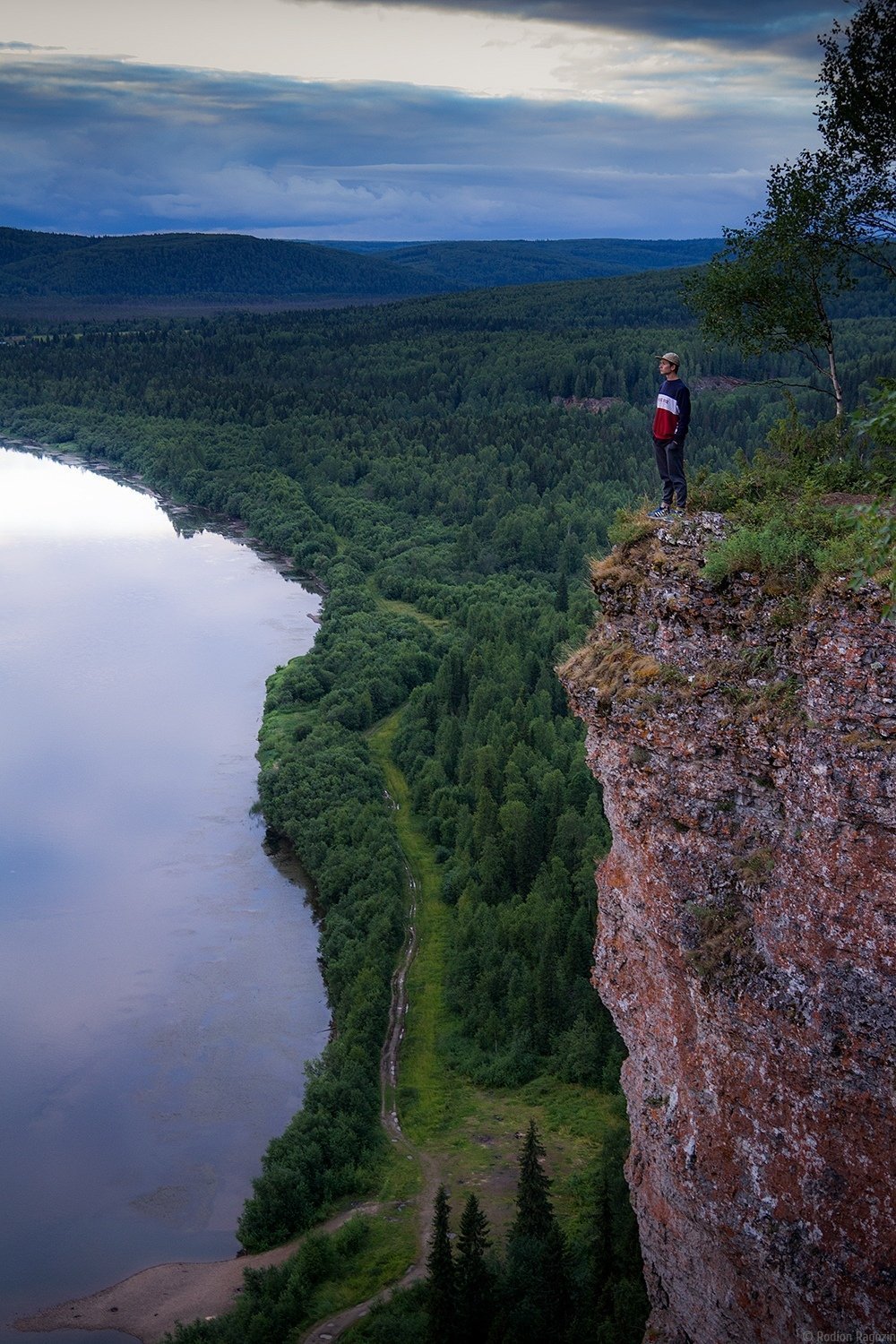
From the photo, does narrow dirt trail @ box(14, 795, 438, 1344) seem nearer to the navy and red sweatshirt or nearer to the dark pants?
the dark pants

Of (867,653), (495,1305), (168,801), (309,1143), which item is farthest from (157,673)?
(867,653)

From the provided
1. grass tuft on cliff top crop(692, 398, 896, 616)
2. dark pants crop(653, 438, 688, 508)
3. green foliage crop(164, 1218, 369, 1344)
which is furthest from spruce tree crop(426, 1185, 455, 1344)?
grass tuft on cliff top crop(692, 398, 896, 616)

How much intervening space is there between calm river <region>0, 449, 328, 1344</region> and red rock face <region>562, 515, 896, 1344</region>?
850 inches

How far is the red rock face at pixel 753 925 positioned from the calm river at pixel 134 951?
70.9 ft

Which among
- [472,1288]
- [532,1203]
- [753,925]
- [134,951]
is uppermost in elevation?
[753,925]

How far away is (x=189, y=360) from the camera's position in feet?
611

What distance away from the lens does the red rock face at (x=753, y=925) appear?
402 inches

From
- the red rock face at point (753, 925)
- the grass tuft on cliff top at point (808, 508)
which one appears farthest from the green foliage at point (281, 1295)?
the grass tuft on cliff top at point (808, 508)

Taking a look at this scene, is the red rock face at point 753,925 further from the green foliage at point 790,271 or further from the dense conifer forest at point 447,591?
the green foliage at point 790,271

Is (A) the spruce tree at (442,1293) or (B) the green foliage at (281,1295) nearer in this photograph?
(A) the spruce tree at (442,1293)

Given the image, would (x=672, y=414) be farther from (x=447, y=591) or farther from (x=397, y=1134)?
(x=447, y=591)

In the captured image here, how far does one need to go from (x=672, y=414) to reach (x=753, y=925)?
19.8 feet

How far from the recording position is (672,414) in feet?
46.8

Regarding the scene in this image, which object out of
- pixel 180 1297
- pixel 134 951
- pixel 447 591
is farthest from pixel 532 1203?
pixel 447 591
